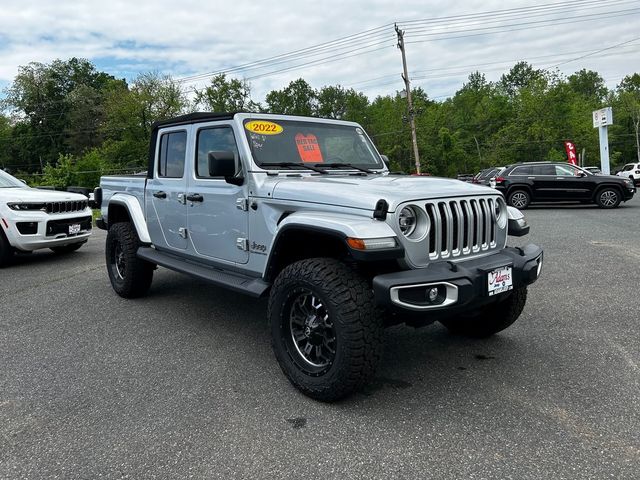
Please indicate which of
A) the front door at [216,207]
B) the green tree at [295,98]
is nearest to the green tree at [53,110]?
the green tree at [295,98]

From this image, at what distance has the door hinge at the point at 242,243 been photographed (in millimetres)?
3830

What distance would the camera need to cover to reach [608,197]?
15.6m

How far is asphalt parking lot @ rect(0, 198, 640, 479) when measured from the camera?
8.10ft

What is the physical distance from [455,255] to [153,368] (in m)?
2.34

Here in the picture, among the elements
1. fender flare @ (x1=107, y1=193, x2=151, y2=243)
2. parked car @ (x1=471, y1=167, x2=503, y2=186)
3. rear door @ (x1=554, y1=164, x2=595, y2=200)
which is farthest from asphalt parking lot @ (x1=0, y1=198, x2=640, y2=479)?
parked car @ (x1=471, y1=167, x2=503, y2=186)

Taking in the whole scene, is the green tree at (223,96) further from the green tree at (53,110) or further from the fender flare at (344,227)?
the fender flare at (344,227)

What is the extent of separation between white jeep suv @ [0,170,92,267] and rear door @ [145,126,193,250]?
12.1ft

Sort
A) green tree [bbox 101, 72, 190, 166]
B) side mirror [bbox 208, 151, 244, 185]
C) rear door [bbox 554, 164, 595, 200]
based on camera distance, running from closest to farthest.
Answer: side mirror [bbox 208, 151, 244, 185]
rear door [bbox 554, 164, 595, 200]
green tree [bbox 101, 72, 190, 166]

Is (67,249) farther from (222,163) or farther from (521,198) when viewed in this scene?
(521,198)

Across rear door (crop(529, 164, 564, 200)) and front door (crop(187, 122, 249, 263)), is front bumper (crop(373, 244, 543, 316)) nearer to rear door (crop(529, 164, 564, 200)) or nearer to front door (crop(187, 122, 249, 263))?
front door (crop(187, 122, 249, 263))

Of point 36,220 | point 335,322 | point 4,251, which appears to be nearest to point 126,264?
point 36,220

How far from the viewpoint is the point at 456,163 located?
224 ft

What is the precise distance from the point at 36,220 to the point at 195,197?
481 centimetres

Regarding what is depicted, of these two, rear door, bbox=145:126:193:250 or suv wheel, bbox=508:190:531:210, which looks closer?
rear door, bbox=145:126:193:250
